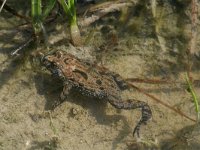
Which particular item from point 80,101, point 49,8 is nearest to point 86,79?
point 80,101

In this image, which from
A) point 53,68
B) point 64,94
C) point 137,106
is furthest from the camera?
point 53,68

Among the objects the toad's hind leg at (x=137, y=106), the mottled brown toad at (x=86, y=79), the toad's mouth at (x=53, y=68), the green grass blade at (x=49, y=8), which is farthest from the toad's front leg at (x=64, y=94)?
the green grass blade at (x=49, y=8)

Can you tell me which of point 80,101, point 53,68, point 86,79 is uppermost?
point 53,68

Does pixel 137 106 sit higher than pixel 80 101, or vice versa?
pixel 80 101

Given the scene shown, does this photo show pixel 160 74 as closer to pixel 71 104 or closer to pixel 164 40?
pixel 164 40

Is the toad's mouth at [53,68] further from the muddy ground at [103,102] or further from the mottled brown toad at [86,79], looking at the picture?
the muddy ground at [103,102]

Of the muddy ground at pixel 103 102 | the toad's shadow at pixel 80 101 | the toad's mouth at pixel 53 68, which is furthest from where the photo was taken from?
the toad's mouth at pixel 53 68

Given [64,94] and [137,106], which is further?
[64,94]

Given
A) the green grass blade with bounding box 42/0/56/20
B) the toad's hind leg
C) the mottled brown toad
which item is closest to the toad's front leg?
the mottled brown toad

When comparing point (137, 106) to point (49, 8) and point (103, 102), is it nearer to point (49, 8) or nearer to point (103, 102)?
point (103, 102)
